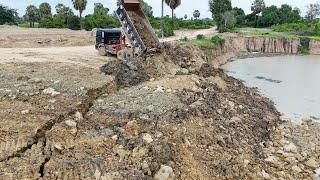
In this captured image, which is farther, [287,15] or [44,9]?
[287,15]

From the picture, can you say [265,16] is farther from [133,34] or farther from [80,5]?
[133,34]

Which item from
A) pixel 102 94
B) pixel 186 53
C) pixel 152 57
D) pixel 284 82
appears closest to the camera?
pixel 102 94

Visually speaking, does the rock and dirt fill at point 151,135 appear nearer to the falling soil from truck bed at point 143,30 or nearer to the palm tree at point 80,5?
the falling soil from truck bed at point 143,30

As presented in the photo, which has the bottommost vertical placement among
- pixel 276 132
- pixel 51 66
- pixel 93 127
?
pixel 276 132

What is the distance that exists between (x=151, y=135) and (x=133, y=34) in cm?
928

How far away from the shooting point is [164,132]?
11.9 m

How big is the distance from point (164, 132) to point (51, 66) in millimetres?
7385

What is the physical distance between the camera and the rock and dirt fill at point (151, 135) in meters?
9.92

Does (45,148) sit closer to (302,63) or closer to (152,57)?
(152,57)

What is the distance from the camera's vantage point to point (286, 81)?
2731cm

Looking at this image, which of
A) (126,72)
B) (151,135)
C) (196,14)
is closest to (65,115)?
(151,135)

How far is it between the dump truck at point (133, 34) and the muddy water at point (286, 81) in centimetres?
698

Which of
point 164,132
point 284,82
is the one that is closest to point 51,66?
point 164,132

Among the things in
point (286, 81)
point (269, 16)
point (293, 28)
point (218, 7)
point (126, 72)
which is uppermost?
point (218, 7)
